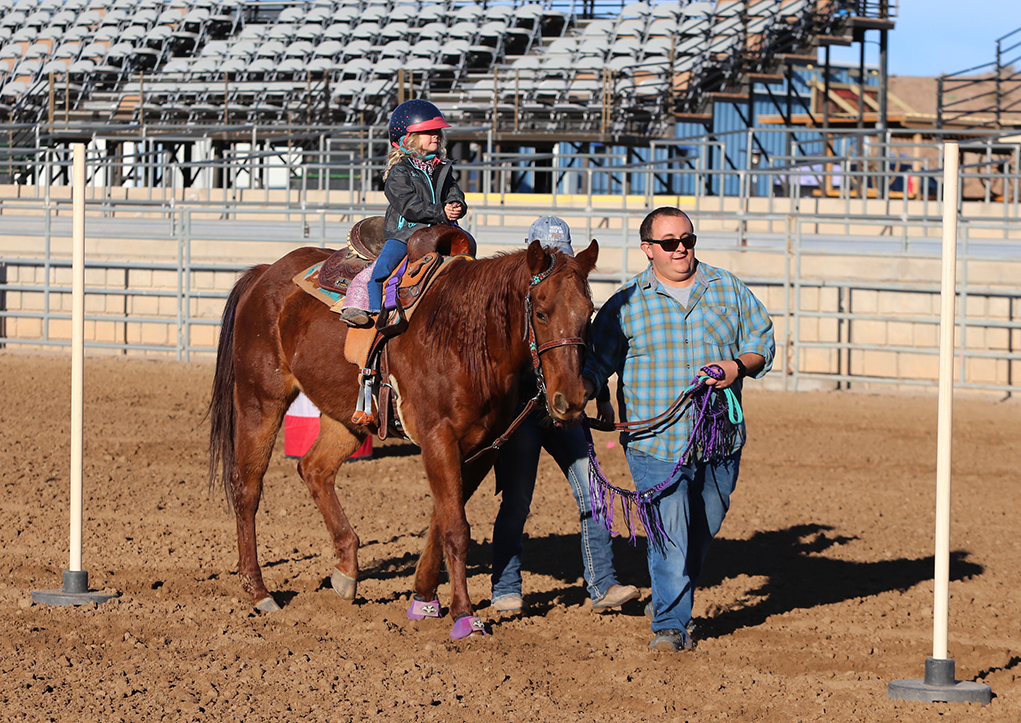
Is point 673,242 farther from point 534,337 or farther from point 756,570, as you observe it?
Result: point 756,570

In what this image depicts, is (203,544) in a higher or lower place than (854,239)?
lower

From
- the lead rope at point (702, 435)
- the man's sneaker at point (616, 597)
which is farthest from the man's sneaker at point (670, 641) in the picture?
the man's sneaker at point (616, 597)

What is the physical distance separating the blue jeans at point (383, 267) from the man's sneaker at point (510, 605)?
1312 millimetres

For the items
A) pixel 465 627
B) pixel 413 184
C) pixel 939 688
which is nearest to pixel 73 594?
pixel 465 627

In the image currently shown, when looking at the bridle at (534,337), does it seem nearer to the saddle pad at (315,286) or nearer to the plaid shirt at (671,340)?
the plaid shirt at (671,340)

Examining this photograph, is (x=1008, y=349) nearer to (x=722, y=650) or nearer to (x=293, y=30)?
(x=722, y=650)

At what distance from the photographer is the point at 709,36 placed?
24656 mm

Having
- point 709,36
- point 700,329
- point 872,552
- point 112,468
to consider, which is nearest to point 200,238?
point 112,468

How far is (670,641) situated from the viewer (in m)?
4.36

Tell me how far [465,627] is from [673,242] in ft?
5.40

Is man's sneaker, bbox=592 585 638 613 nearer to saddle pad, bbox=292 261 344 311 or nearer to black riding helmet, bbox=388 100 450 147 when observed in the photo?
saddle pad, bbox=292 261 344 311

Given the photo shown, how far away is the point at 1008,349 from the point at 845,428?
9.10ft

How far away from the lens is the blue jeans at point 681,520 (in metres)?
4.36

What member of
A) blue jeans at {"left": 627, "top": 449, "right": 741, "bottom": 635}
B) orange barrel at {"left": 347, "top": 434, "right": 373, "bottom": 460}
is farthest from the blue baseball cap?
orange barrel at {"left": 347, "top": 434, "right": 373, "bottom": 460}
